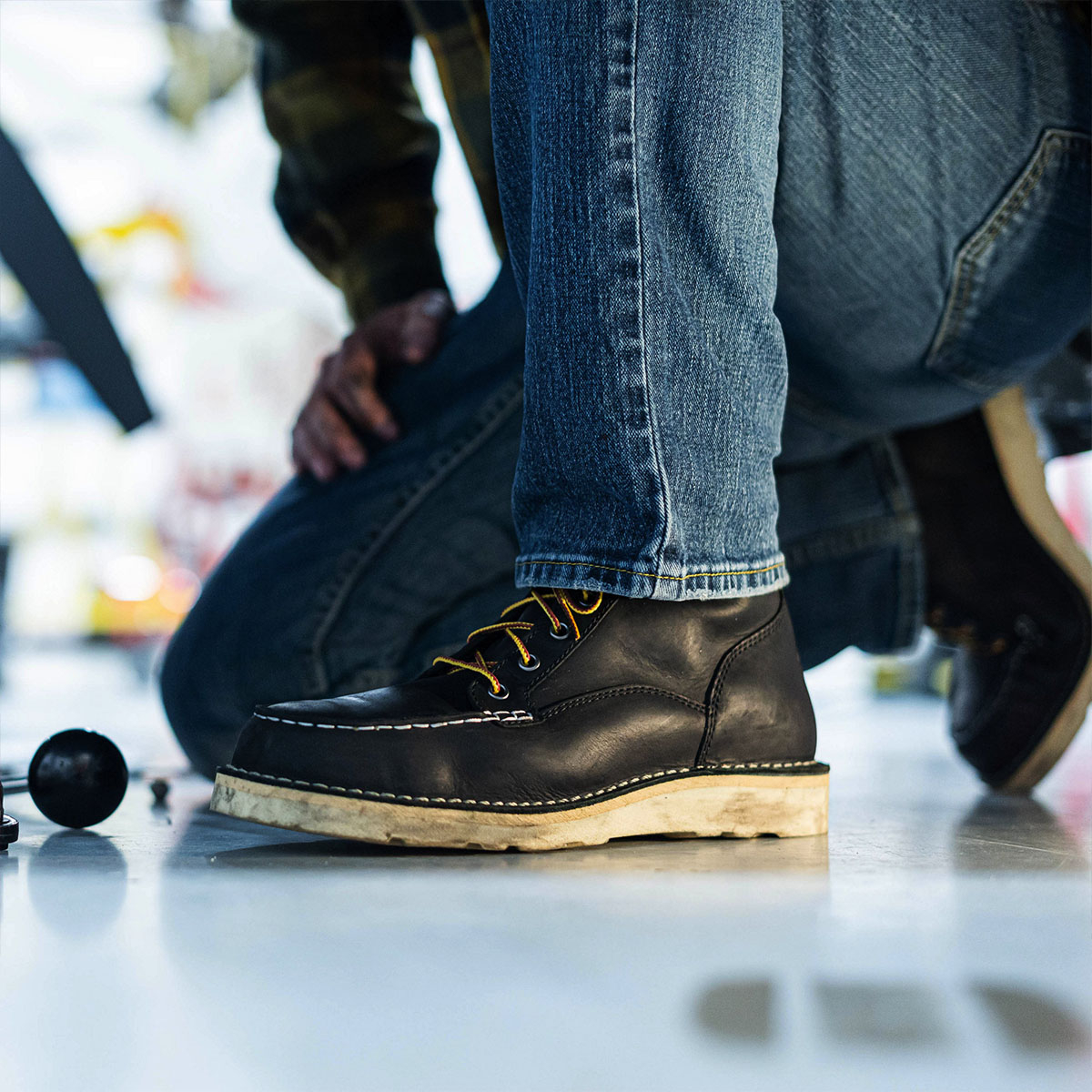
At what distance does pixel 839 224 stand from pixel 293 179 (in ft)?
3.00

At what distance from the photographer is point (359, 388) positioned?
1277 millimetres

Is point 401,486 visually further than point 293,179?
No

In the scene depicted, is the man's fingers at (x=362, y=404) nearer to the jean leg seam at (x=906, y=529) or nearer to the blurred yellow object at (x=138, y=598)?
the jean leg seam at (x=906, y=529)

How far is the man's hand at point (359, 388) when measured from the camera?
1272 mm

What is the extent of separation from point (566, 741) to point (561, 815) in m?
0.05

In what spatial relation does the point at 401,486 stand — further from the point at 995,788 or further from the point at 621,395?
the point at 995,788

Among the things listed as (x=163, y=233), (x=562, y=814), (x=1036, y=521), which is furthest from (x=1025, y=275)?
(x=163, y=233)

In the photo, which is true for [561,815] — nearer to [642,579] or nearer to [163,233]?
[642,579]

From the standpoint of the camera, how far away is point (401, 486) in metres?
1.21

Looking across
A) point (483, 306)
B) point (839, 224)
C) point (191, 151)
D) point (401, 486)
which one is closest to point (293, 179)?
point (483, 306)

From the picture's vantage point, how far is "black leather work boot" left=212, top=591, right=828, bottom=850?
0.64 meters

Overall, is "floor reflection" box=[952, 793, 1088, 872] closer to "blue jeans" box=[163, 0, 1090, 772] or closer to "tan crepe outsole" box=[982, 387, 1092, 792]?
"tan crepe outsole" box=[982, 387, 1092, 792]

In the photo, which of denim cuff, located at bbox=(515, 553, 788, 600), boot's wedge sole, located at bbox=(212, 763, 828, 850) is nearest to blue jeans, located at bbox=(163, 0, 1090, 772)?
denim cuff, located at bbox=(515, 553, 788, 600)

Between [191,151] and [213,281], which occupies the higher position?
[191,151]
